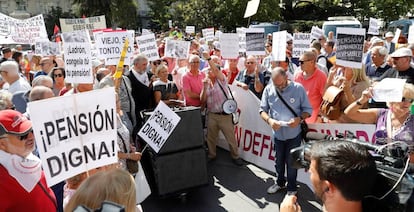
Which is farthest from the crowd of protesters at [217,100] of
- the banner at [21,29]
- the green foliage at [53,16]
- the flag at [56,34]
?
the green foliage at [53,16]

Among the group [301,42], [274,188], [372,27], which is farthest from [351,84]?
[372,27]

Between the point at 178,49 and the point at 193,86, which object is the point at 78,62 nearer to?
the point at 193,86

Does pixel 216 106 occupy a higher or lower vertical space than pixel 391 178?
lower

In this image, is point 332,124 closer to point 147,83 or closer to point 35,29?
point 147,83

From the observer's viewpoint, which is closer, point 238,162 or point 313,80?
point 313,80

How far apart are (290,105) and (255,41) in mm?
3103

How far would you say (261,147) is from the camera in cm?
595

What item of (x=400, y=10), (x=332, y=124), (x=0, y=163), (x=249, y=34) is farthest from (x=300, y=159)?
(x=400, y=10)

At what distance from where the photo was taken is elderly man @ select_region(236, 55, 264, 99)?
241 inches

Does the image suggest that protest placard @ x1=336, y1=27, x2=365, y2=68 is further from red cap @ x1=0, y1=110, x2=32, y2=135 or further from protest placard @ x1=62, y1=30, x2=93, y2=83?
red cap @ x1=0, y1=110, x2=32, y2=135

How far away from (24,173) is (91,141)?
1.78 ft

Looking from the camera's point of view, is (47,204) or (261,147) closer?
(47,204)

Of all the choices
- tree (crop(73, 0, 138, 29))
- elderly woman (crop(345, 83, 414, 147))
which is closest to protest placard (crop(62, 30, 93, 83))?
elderly woman (crop(345, 83, 414, 147))

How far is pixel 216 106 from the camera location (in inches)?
233
